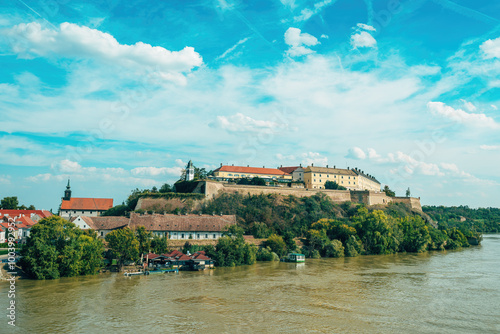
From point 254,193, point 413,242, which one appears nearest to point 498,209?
point 413,242

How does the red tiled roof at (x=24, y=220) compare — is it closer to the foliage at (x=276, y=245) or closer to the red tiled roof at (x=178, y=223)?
the red tiled roof at (x=178, y=223)

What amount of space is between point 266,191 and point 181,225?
78.6 ft

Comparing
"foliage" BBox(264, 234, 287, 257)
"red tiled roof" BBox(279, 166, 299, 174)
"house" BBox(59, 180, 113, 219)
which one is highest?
"red tiled roof" BBox(279, 166, 299, 174)

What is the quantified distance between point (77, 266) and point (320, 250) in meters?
31.3

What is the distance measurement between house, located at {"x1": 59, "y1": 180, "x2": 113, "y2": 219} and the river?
32720 millimetres

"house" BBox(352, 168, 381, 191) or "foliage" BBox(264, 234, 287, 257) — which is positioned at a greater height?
"house" BBox(352, 168, 381, 191)

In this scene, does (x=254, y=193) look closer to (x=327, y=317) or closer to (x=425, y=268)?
(x=425, y=268)

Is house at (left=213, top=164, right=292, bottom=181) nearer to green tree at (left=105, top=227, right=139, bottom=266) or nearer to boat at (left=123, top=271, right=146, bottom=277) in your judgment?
green tree at (left=105, top=227, right=139, bottom=266)

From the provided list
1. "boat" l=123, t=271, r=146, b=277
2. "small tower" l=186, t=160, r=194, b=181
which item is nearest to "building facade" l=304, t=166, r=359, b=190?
"small tower" l=186, t=160, r=194, b=181

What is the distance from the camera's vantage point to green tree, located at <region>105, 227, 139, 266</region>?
36.2 meters

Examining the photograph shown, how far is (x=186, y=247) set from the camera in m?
43.9

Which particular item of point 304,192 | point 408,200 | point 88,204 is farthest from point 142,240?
point 408,200

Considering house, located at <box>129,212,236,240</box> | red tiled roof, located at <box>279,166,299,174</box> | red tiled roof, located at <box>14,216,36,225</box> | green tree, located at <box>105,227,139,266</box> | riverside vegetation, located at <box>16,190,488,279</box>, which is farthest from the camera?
red tiled roof, located at <box>279,166,299,174</box>

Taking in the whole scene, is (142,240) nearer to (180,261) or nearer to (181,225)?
(180,261)
